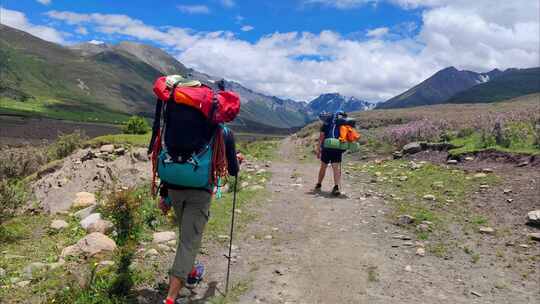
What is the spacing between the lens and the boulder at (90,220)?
8.23 meters

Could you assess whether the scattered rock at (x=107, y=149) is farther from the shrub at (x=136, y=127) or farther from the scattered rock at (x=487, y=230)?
the scattered rock at (x=487, y=230)

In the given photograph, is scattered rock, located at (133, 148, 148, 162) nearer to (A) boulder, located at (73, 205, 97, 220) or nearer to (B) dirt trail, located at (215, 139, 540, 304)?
(A) boulder, located at (73, 205, 97, 220)

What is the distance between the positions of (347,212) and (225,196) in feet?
10.8

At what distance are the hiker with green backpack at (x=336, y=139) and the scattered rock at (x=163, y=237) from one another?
603 cm

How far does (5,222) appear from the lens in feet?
28.0

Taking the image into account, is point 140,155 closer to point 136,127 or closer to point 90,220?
point 136,127

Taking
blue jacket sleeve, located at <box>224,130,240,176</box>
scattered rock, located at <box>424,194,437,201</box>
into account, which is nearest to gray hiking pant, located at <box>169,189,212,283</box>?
blue jacket sleeve, located at <box>224,130,240,176</box>

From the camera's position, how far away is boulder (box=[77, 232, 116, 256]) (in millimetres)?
6812

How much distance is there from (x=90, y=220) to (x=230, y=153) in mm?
4430

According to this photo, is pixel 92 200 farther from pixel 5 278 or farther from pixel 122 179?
pixel 5 278

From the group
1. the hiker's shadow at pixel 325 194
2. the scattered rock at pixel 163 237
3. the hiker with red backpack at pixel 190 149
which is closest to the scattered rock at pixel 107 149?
the hiker's shadow at pixel 325 194

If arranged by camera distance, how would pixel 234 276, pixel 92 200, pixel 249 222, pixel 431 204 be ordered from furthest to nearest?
pixel 431 204 → pixel 92 200 → pixel 249 222 → pixel 234 276

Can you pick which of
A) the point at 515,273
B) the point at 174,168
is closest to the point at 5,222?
the point at 174,168

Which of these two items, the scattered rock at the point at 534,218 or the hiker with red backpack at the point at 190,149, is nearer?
the hiker with red backpack at the point at 190,149
